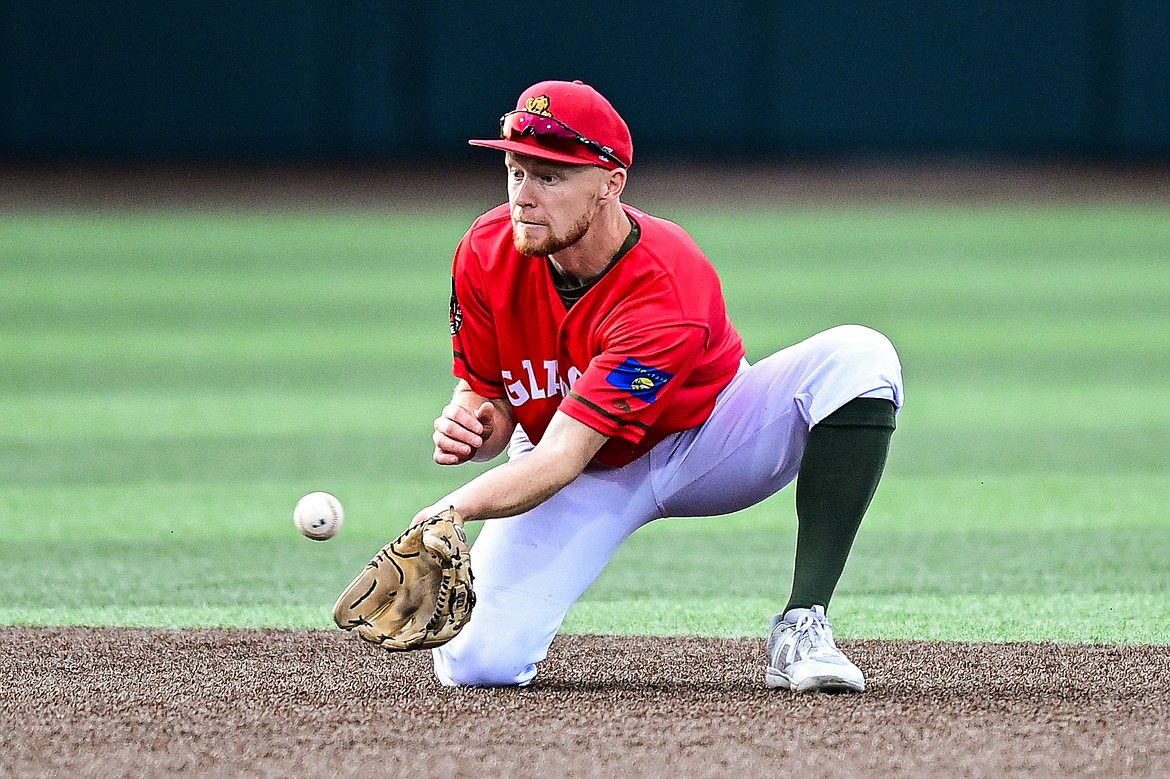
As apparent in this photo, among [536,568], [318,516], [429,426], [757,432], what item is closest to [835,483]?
[757,432]

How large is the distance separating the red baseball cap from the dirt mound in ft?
3.52

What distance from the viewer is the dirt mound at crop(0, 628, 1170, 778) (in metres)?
2.97

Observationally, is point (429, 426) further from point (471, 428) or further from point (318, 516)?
point (471, 428)

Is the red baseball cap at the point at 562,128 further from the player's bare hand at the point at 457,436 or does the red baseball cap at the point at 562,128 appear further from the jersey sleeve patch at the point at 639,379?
the player's bare hand at the point at 457,436

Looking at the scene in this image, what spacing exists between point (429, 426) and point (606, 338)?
432 cm

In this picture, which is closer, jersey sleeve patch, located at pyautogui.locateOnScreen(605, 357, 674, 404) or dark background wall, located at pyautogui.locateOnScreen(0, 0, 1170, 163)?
jersey sleeve patch, located at pyautogui.locateOnScreen(605, 357, 674, 404)

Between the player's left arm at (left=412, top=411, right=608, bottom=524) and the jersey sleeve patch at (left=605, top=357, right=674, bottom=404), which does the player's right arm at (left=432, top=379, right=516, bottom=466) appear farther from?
the jersey sleeve patch at (left=605, top=357, right=674, bottom=404)

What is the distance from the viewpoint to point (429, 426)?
305 inches

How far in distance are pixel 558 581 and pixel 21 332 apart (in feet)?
25.6

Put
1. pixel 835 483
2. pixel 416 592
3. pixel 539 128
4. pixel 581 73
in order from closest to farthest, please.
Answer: pixel 416 592 < pixel 539 128 < pixel 835 483 < pixel 581 73

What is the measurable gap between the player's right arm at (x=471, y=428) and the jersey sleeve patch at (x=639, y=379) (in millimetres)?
316

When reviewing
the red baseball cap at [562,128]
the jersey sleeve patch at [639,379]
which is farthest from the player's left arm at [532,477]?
the red baseball cap at [562,128]

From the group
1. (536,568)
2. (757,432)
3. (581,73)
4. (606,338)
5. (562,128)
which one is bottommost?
(581,73)

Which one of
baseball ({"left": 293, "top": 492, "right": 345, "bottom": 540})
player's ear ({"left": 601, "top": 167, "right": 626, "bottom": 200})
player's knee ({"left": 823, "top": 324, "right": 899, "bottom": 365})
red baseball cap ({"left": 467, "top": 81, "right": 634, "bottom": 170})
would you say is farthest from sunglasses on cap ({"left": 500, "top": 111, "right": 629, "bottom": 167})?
baseball ({"left": 293, "top": 492, "right": 345, "bottom": 540})
